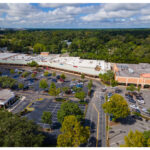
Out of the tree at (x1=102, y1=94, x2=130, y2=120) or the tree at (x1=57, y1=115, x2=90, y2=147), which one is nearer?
the tree at (x1=57, y1=115, x2=90, y2=147)

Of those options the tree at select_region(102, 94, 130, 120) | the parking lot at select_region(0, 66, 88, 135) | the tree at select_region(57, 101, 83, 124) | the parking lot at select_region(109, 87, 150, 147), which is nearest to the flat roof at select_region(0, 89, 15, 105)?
the parking lot at select_region(0, 66, 88, 135)

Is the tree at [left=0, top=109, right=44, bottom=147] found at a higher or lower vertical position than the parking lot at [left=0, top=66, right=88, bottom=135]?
higher

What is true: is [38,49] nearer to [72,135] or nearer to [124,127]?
[124,127]

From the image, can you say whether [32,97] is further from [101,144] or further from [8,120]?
[101,144]

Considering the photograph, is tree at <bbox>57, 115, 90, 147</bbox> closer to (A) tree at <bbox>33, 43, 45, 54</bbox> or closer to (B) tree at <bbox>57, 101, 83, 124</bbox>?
(B) tree at <bbox>57, 101, 83, 124</bbox>

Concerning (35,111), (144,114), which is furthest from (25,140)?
(144,114)

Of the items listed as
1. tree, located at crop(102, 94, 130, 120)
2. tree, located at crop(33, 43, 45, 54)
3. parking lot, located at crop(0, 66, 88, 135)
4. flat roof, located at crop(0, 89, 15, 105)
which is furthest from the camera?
tree, located at crop(33, 43, 45, 54)

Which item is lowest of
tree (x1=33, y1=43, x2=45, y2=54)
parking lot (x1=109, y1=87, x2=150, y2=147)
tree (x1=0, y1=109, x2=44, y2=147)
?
parking lot (x1=109, y1=87, x2=150, y2=147)
